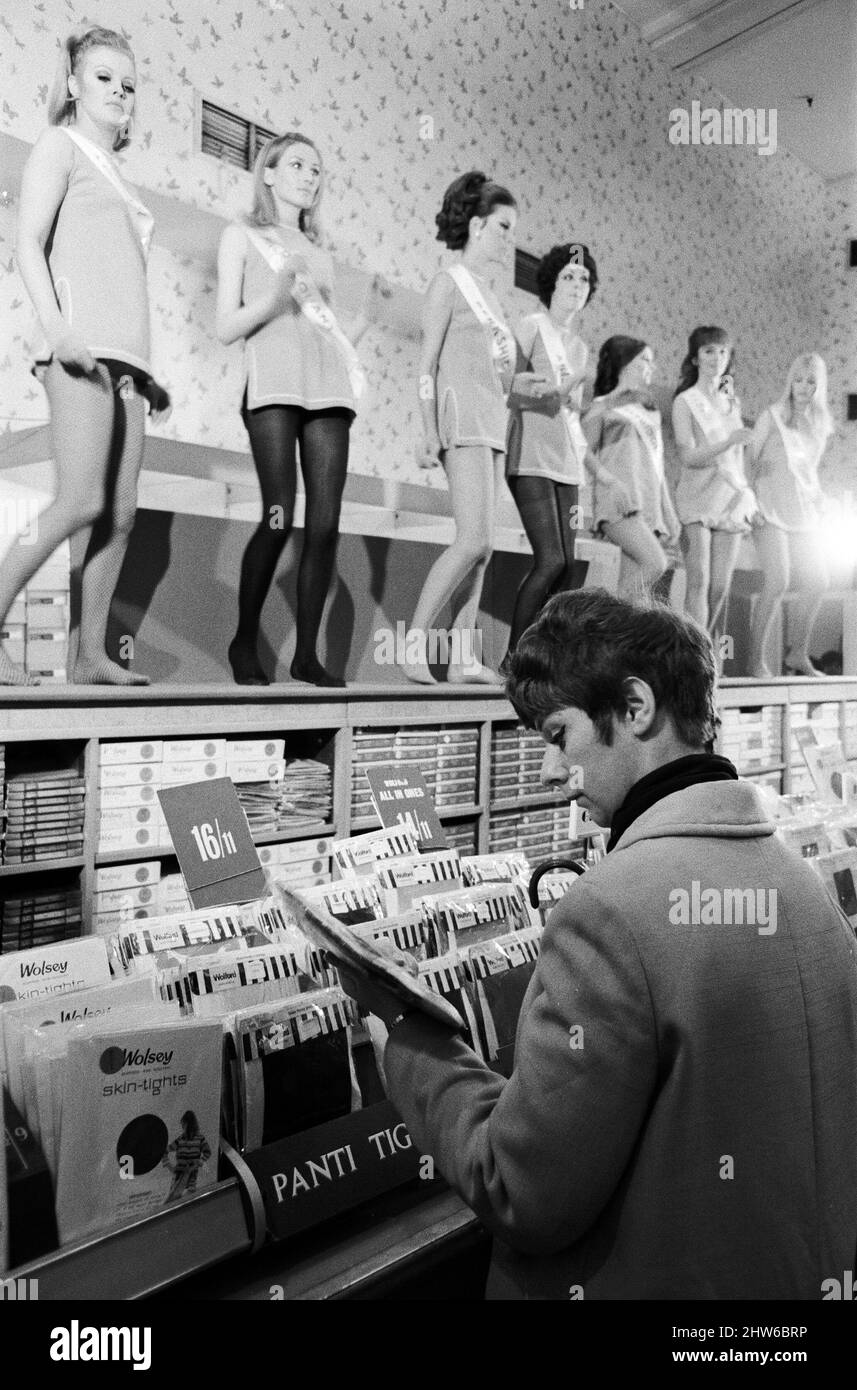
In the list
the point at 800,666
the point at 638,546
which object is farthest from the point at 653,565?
the point at 800,666

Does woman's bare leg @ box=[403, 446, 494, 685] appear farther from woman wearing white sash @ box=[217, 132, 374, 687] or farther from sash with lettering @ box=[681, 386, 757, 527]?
sash with lettering @ box=[681, 386, 757, 527]

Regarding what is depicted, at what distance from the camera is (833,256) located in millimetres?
7840

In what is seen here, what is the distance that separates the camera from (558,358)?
4688 millimetres

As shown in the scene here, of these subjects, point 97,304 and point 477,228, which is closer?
point 97,304

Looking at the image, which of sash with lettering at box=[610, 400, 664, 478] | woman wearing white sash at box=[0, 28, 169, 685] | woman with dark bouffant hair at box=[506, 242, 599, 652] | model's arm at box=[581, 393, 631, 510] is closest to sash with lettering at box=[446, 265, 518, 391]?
woman with dark bouffant hair at box=[506, 242, 599, 652]

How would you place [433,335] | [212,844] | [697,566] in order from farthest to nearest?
[697,566] → [433,335] → [212,844]

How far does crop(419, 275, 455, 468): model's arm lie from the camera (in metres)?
4.14

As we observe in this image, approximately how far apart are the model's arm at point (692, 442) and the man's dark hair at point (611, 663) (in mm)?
4774

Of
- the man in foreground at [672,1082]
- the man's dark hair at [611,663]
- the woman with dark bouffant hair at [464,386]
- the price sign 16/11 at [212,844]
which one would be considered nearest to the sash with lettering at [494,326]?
the woman with dark bouffant hair at [464,386]

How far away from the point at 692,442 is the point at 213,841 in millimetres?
4641

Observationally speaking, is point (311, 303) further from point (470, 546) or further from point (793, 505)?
point (793, 505)

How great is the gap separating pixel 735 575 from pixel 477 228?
3.38 metres
